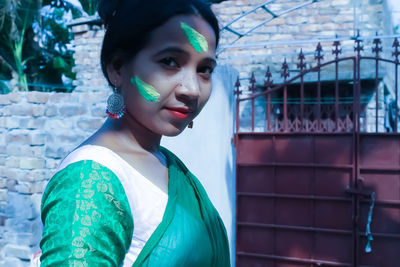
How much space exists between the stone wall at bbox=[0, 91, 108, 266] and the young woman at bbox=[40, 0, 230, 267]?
7.22 feet

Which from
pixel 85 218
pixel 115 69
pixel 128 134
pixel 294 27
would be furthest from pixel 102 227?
pixel 294 27

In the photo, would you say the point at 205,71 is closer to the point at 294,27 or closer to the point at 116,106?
the point at 116,106

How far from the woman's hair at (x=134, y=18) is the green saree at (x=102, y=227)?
0.29m

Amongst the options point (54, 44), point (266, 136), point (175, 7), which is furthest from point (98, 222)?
point (54, 44)

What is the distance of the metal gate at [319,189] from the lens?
10.5 feet

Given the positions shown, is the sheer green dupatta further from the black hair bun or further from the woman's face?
the black hair bun

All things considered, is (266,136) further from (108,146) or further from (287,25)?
(108,146)

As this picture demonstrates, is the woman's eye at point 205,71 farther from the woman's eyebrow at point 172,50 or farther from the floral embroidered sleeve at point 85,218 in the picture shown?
the floral embroidered sleeve at point 85,218

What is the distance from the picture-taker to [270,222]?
140 inches

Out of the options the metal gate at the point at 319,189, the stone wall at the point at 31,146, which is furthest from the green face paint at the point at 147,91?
the metal gate at the point at 319,189

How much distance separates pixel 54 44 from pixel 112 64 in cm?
1224

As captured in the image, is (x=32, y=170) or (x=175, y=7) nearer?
(x=175, y=7)

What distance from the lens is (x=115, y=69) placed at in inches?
34.4

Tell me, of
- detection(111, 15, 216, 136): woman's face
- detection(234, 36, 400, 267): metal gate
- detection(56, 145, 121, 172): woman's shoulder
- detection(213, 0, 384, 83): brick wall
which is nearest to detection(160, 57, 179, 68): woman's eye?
detection(111, 15, 216, 136): woman's face
